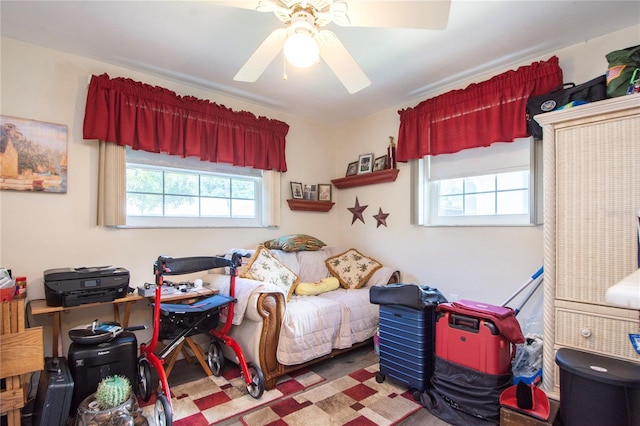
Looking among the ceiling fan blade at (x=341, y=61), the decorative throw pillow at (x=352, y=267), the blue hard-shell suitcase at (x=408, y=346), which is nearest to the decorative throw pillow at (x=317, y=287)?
the decorative throw pillow at (x=352, y=267)

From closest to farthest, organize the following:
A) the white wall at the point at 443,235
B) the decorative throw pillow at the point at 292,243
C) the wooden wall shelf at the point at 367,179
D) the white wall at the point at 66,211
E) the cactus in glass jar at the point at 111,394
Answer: the cactus in glass jar at the point at 111,394, the white wall at the point at 66,211, the white wall at the point at 443,235, the decorative throw pillow at the point at 292,243, the wooden wall shelf at the point at 367,179

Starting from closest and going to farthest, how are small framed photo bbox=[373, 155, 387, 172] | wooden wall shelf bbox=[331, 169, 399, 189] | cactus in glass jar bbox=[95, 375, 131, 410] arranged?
cactus in glass jar bbox=[95, 375, 131, 410] → wooden wall shelf bbox=[331, 169, 399, 189] → small framed photo bbox=[373, 155, 387, 172]

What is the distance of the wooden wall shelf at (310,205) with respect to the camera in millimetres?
3760

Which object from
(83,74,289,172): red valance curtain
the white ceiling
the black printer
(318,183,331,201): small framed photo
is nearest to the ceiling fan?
the white ceiling

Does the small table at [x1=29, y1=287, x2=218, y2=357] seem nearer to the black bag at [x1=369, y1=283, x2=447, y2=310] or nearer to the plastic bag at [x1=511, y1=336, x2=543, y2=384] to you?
the black bag at [x1=369, y1=283, x2=447, y2=310]

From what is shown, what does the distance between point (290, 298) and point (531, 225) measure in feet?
6.74

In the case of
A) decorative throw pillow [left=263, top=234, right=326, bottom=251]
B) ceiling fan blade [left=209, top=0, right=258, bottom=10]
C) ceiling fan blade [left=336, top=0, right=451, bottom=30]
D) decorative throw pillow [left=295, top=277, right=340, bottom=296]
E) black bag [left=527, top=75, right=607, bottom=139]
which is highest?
ceiling fan blade [left=209, top=0, right=258, bottom=10]

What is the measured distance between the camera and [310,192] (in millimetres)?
3982

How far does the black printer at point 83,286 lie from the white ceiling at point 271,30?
164 centimetres

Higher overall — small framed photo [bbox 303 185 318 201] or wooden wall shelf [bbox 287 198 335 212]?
small framed photo [bbox 303 185 318 201]

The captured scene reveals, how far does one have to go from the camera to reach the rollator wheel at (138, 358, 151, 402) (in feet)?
6.98

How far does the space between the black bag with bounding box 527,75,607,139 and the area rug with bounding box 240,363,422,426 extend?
216 centimetres

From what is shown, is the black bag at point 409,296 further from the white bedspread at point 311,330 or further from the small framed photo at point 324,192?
the small framed photo at point 324,192

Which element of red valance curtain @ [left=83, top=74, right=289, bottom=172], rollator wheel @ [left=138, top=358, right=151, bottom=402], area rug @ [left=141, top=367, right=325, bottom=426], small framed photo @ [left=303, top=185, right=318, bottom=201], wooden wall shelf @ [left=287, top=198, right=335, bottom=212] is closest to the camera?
area rug @ [left=141, top=367, right=325, bottom=426]
